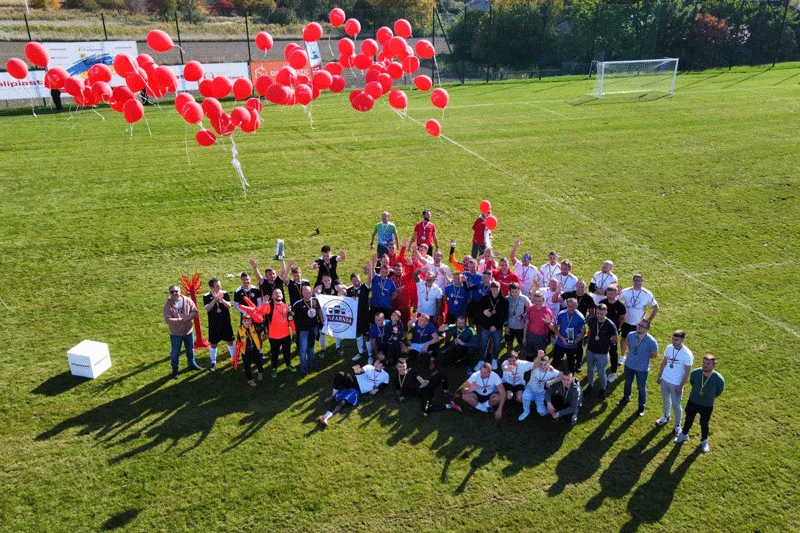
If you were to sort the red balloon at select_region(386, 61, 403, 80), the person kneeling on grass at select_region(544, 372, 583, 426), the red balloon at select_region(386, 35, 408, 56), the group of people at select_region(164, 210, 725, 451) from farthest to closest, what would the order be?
A: the red balloon at select_region(386, 61, 403, 80) → the red balloon at select_region(386, 35, 408, 56) → the group of people at select_region(164, 210, 725, 451) → the person kneeling on grass at select_region(544, 372, 583, 426)

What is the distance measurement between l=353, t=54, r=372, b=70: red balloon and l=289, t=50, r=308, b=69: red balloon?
1.27 metres

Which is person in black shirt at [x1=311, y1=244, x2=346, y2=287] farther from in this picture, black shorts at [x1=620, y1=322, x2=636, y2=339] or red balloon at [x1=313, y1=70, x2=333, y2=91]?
black shorts at [x1=620, y1=322, x2=636, y2=339]

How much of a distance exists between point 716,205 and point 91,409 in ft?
50.9

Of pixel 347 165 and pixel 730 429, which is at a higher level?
pixel 347 165

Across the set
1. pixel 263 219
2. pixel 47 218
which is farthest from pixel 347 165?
pixel 47 218

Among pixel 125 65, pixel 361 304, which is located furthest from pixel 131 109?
pixel 361 304

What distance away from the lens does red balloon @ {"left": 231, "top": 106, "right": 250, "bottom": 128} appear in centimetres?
1051

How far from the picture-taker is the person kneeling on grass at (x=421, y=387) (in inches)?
355

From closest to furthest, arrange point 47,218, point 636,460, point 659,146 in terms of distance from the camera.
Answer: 1. point 636,460
2. point 47,218
3. point 659,146

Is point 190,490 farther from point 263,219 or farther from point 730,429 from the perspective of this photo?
point 263,219

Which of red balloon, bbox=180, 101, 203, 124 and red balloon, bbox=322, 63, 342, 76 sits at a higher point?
red balloon, bbox=322, 63, 342, 76

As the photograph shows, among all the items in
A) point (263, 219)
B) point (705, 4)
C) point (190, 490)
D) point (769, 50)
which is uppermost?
point (705, 4)

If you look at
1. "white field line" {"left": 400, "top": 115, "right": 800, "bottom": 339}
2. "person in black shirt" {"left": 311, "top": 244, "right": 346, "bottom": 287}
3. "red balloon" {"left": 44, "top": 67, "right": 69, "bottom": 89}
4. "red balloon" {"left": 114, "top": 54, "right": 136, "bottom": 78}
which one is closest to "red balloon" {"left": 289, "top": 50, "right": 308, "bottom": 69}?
"red balloon" {"left": 114, "top": 54, "right": 136, "bottom": 78}

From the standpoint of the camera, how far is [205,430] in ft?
28.2
